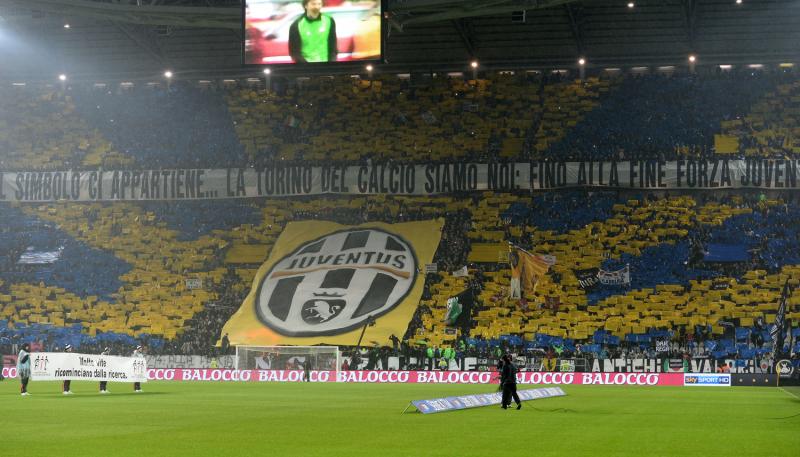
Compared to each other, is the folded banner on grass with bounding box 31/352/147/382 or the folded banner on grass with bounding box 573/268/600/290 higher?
the folded banner on grass with bounding box 573/268/600/290

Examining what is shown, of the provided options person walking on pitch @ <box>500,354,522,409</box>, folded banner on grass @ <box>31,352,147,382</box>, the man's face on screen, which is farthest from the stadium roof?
person walking on pitch @ <box>500,354,522,409</box>

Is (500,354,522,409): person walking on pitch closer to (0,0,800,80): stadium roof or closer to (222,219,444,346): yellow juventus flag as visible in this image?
(222,219,444,346): yellow juventus flag

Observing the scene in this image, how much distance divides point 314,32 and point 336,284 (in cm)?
2514

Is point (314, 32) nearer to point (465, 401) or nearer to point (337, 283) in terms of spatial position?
point (465, 401)

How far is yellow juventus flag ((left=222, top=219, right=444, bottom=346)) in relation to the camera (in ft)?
167

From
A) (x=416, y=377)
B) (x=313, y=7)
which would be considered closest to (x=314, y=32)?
(x=313, y=7)

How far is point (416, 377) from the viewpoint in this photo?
46.3 m

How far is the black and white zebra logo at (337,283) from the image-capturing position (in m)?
51.7

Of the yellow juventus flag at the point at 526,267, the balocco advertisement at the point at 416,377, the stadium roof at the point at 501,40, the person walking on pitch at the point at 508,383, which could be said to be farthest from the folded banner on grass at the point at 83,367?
the yellow juventus flag at the point at 526,267

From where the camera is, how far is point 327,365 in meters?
47.6

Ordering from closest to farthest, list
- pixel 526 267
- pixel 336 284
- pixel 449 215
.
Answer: pixel 526 267 < pixel 336 284 < pixel 449 215

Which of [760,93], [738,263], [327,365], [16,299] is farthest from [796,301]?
[16,299]

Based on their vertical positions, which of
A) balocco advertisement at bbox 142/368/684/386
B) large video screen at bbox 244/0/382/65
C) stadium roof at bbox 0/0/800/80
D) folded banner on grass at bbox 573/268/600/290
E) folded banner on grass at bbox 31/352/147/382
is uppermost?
stadium roof at bbox 0/0/800/80

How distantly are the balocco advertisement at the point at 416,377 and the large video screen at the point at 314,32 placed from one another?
18.1m
